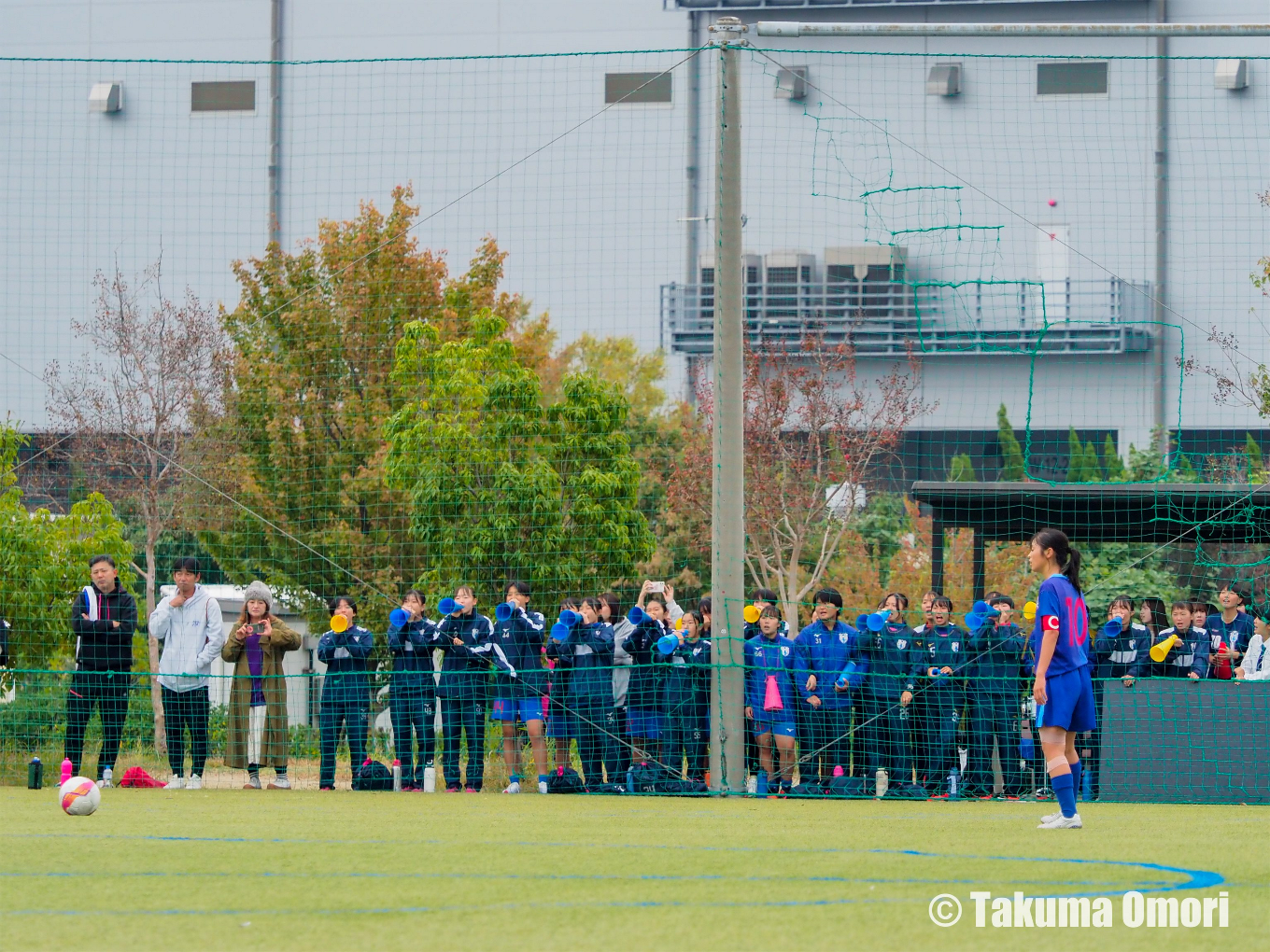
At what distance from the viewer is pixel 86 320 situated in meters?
23.5

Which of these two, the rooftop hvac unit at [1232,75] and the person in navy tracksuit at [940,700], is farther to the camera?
the rooftop hvac unit at [1232,75]

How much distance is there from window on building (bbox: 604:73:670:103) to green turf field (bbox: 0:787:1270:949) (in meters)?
13.0

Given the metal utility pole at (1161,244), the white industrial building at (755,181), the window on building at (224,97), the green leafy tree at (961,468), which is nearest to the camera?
the white industrial building at (755,181)

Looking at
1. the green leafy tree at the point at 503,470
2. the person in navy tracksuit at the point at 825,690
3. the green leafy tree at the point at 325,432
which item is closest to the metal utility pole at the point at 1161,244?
the green leafy tree at the point at 503,470

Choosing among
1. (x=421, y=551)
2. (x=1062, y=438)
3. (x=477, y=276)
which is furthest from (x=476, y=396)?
(x=1062, y=438)

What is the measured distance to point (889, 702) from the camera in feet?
38.7

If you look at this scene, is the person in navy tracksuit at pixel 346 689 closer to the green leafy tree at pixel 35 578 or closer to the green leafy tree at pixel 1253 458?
the green leafy tree at pixel 35 578

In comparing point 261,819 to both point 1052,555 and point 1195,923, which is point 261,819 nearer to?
point 1052,555

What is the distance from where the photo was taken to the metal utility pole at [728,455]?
37.8 ft

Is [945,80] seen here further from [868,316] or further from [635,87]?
[635,87]

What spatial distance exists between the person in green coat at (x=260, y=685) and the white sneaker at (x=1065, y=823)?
6292 mm

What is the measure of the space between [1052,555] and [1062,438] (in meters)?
21.1

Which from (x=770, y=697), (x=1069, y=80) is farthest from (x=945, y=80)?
(x=770, y=697)

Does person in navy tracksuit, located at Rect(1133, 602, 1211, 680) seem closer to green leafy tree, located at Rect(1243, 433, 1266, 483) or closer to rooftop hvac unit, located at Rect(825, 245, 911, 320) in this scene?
green leafy tree, located at Rect(1243, 433, 1266, 483)
